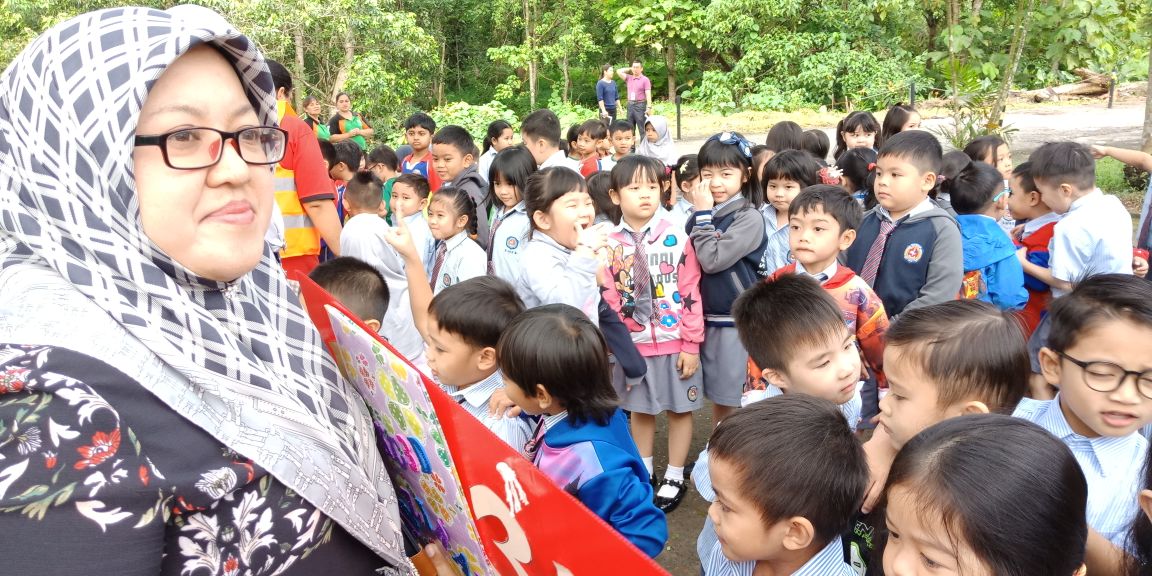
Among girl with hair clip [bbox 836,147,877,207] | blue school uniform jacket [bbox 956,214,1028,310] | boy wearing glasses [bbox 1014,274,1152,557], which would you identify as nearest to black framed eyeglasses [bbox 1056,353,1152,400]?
boy wearing glasses [bbox 1014,274,1152,557]

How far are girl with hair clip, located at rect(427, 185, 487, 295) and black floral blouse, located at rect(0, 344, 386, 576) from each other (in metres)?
2.72

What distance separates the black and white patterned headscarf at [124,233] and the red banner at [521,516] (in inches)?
8.4

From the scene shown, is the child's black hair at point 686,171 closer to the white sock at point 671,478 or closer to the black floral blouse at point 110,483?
the white sock at point 671,478

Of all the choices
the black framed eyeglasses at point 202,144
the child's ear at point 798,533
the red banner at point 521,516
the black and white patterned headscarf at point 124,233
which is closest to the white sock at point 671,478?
the child's ear at point 798,533

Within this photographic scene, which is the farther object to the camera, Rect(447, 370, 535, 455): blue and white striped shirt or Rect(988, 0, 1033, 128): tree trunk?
Rect(988, 0, 1033, 128): tree trunk

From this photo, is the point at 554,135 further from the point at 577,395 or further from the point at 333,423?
the point at 333,423

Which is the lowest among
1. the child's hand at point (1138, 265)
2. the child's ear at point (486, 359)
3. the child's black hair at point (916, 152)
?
the child's hand at point (1138, 265)

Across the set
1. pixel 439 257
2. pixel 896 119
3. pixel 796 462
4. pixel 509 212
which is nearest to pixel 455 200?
pixel 439 257

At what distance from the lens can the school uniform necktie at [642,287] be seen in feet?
12.0

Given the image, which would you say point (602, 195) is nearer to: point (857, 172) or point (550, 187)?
point (550, 187)

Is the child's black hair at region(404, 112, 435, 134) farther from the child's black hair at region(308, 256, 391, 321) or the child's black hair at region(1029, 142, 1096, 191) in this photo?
the child's black hair at region(1029, 142, 1096, 191)

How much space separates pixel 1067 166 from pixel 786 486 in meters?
3.16

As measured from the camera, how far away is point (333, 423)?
143cm

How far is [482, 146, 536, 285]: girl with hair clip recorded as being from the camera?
396cm
